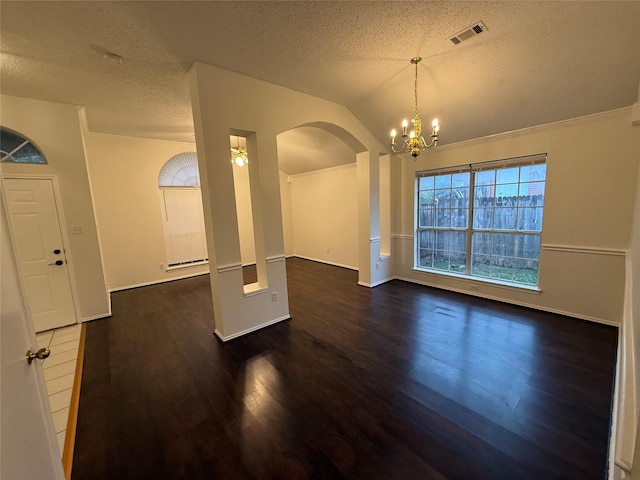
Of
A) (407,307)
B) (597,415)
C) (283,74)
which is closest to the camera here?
(597,415)

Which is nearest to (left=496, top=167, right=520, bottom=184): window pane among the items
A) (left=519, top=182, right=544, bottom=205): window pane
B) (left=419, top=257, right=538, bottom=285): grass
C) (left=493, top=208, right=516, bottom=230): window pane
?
(left=519, top=182, right=544, bottom=205): window pane

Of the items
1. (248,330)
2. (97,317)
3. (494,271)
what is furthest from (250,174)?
(494,271)

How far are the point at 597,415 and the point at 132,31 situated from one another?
4.62 meters

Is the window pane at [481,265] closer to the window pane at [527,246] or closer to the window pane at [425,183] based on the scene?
the window pane at [527,246]

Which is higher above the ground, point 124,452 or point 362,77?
point 362,77

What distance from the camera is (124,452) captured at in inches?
65.3

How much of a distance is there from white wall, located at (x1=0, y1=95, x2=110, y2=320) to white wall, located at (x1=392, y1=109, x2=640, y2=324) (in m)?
5.70

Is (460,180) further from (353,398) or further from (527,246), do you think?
(353,398)

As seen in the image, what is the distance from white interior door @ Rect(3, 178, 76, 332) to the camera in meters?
3.15

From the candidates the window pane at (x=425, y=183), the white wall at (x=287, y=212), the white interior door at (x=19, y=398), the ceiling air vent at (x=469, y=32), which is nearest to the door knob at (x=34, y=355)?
the white interior door at (x=19, y=398)

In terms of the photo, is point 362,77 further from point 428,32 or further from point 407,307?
point 407,307

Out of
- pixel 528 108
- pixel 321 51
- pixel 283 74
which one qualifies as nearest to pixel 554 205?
pixel 528 108

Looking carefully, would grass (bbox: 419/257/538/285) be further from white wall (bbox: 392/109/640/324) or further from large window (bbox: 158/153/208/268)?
large window (bbox: 158/153/208/268)

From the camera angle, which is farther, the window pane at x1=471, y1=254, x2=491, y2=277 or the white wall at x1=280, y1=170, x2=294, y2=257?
the white wall at x1=280, y1=170, x2=294, y2=257
